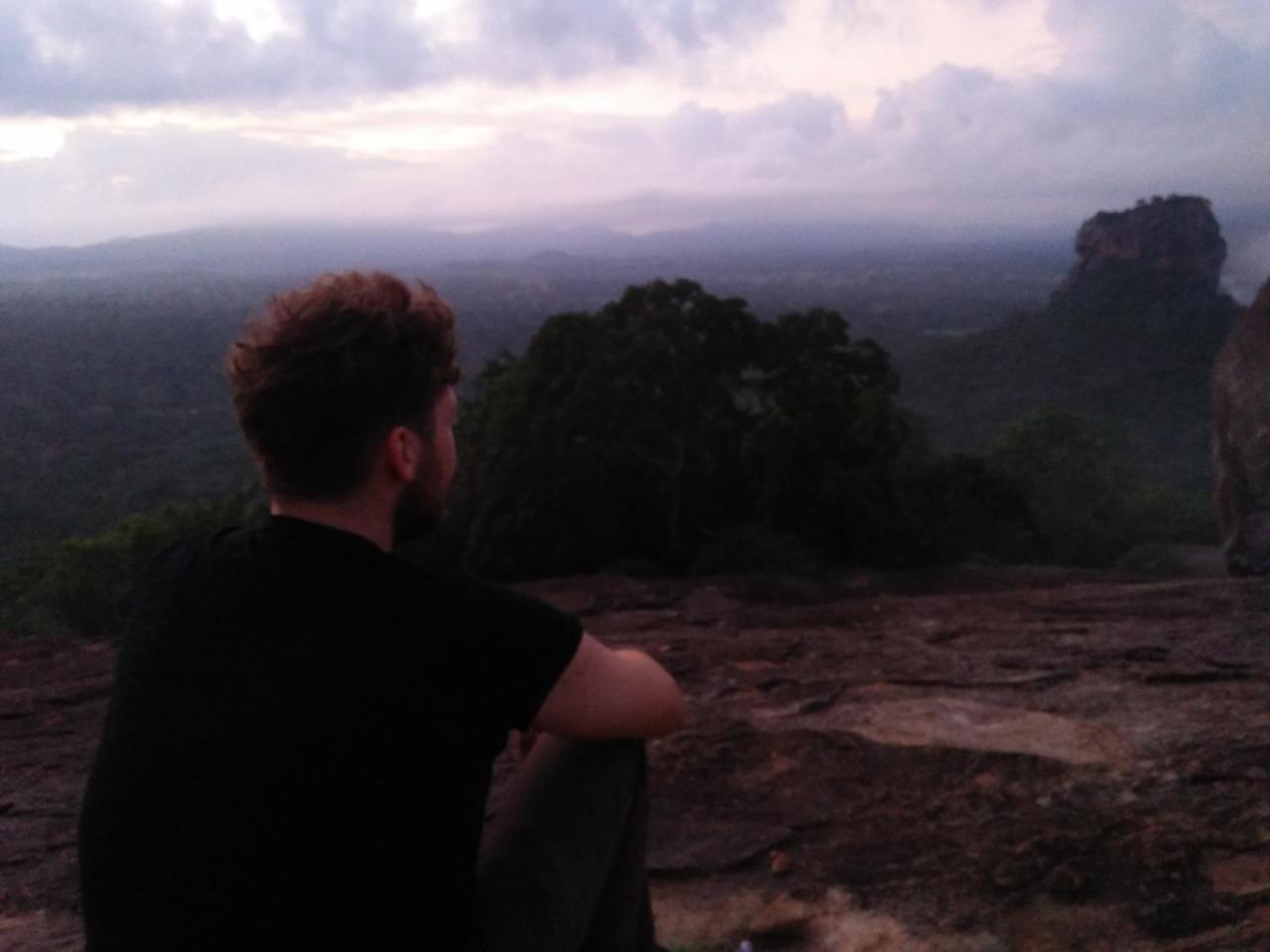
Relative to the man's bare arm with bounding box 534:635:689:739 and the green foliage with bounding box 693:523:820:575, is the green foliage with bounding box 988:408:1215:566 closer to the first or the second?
the green foliage with bounding box 693:523:820:575

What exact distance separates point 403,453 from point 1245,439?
9147 mm

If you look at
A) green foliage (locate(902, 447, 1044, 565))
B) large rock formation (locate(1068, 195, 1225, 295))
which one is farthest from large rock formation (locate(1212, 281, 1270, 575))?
large rock formation (locate(1068, 195, 1225, 295))

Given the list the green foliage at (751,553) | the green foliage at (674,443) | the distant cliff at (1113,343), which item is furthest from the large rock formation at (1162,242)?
the green foliage at (751,553)

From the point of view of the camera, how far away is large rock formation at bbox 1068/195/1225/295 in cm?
4950

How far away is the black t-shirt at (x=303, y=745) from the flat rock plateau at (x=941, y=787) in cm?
135

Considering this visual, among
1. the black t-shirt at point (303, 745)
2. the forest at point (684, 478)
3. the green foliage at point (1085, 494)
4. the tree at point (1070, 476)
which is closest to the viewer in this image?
the black t-shirt at point (303, 745)

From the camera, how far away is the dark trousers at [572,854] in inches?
72.1

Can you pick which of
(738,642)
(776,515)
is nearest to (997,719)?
(738,642)

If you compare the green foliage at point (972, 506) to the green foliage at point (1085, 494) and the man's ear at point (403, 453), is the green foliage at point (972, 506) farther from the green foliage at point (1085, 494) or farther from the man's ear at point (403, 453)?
the man's ear at point (403, 453)

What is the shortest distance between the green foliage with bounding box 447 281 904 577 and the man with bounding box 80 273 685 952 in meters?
12.2

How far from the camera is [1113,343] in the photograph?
4847 centimetres

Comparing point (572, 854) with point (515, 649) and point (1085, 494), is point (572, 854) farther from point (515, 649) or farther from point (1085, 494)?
point (1085, 494)

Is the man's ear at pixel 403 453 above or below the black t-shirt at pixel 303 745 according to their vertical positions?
above

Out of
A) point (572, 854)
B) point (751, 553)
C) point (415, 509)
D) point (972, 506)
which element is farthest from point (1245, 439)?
point (415, 509)
